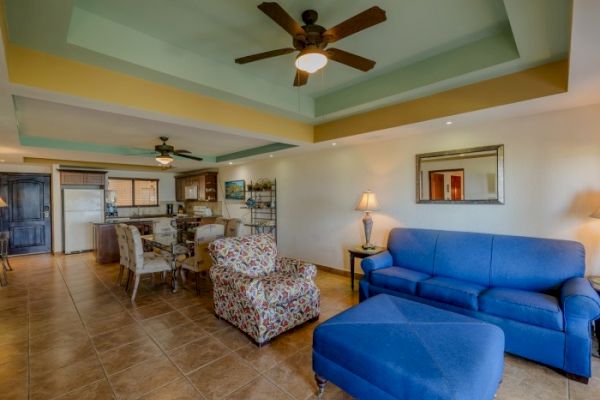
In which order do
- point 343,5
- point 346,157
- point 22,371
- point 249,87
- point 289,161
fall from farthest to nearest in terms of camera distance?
point 289,161
point 346,157
point 249,87
point 22,371
point 343,5

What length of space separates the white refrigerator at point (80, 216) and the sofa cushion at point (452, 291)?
26.2 ft

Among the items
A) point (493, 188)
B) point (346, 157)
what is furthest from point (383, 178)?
point (493, 188)

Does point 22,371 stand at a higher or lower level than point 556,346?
lower

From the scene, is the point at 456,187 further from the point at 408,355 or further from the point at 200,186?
the point at 200,186

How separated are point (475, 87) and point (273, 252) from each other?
2897 mm

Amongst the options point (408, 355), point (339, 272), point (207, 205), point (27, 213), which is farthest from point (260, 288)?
point (27, 213)

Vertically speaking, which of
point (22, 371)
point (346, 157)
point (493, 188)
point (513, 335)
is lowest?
point (22, 371)

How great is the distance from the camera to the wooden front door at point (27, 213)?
692 cm

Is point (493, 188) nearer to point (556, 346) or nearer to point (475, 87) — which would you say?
point (475, 87)

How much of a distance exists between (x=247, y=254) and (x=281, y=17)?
2401 millimetres

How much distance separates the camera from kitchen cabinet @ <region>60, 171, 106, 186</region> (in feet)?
23.5

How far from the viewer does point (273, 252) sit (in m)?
3.54

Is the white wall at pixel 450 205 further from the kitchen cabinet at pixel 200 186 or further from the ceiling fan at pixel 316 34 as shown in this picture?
the kitchen cabinet at pixel 200 186

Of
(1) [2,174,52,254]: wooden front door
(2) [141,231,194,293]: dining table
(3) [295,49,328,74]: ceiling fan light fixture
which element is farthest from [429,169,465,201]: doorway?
(1) [2,174,52,254]: wooden front door
